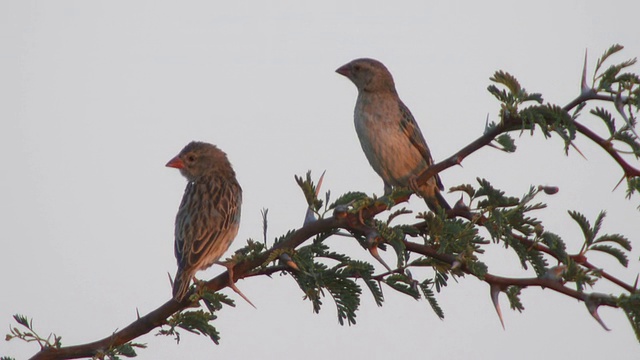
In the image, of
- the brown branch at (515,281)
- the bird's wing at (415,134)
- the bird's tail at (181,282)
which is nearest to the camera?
the brown branch at (515,281)

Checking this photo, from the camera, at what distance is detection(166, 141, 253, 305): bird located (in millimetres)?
5559

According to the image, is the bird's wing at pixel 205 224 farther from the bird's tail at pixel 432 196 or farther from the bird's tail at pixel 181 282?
the bird's tail at pixel 432 196

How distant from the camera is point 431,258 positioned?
3.23m

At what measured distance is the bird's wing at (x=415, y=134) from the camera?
24.6ft

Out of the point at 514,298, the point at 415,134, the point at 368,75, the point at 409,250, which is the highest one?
the point at 368,75

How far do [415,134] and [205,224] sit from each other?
A: 2463 millimetres

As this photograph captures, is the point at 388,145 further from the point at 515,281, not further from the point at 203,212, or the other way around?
the point at 515,281

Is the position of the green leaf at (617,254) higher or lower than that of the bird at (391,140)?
lower

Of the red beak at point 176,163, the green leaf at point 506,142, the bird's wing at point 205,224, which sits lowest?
the green leaf at point 506,142

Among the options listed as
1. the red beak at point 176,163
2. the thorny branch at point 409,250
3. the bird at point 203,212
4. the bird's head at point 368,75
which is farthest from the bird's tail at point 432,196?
the thorny branch at point 409,250

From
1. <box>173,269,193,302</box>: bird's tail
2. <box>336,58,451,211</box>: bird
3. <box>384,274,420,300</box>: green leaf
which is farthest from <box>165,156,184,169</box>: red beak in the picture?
<box>384,274,420,300</box>: green leaf

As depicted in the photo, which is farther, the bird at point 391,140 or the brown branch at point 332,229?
the bird at point 391,140

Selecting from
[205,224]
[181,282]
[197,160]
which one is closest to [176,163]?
[197,160]

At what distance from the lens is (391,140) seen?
7371 millimetres
